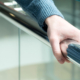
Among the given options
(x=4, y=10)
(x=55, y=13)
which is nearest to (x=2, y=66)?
(x=4, y=10)

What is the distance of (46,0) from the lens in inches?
10.3

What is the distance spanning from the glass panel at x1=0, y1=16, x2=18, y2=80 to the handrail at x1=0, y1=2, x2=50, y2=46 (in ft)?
0.41

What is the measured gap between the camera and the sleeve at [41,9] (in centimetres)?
25

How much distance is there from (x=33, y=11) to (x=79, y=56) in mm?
110

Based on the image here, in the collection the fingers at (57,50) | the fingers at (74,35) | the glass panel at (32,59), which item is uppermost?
the fingers at (74,35)

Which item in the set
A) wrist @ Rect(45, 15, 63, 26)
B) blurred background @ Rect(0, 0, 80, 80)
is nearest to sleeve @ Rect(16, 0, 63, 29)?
wrist @ Rect(45, 15, 63, 26)

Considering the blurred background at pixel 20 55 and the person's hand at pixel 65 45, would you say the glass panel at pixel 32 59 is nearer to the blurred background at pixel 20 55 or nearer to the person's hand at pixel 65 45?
the blurred background at pixel 20 55

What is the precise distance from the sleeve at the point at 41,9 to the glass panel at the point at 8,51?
0.21 meters

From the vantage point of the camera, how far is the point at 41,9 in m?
0.26

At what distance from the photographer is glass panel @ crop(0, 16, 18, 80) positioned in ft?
1.59

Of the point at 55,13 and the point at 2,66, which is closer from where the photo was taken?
the point at 55,13

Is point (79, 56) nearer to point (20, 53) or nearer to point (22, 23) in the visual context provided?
point (22, 23)

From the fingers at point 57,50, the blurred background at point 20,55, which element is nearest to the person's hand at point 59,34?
the fingers at point 57,50

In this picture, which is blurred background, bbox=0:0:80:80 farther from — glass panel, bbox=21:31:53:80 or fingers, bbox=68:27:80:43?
fingers, bbox=68:27:80:43
